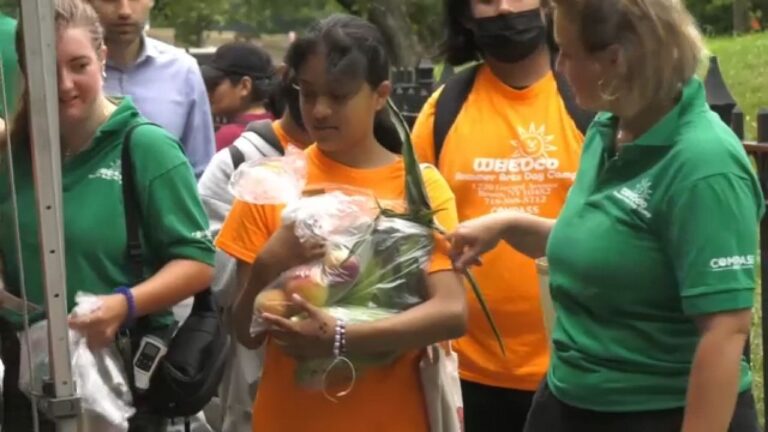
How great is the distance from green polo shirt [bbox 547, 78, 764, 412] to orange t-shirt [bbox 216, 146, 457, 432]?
1.49 ft

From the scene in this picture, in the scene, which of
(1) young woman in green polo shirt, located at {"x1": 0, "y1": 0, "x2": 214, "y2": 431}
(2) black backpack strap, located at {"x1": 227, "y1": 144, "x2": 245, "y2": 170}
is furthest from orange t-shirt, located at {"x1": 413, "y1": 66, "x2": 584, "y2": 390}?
(1) young woman in green polo shirt, located at {"x1": 0, "y1": 0, "x2": 214, "y2": 431}

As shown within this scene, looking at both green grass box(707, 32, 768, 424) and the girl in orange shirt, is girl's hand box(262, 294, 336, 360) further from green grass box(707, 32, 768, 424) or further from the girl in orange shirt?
green grass box(707, 32, 768, 424)

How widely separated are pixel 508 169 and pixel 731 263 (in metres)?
1.42

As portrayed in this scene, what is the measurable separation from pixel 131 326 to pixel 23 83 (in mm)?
650

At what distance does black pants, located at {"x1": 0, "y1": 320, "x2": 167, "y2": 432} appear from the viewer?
11.9 ft

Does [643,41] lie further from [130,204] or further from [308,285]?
[130,204]

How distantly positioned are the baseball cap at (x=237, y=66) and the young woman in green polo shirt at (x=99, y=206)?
3871 mm

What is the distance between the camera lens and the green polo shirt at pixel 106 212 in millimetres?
3518

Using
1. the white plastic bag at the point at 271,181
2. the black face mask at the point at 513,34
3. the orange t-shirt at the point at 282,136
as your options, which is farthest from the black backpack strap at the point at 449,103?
the white plastic bag at the point at 271,181

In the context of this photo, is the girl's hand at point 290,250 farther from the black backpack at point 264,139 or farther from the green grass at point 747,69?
the green grass at point 747,69

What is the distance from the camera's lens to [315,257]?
10.8ft

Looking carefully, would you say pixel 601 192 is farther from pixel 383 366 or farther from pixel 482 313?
pixel 482 313

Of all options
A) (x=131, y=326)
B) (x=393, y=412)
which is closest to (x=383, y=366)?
(x=393, y=412)

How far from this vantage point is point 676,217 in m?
2.81
